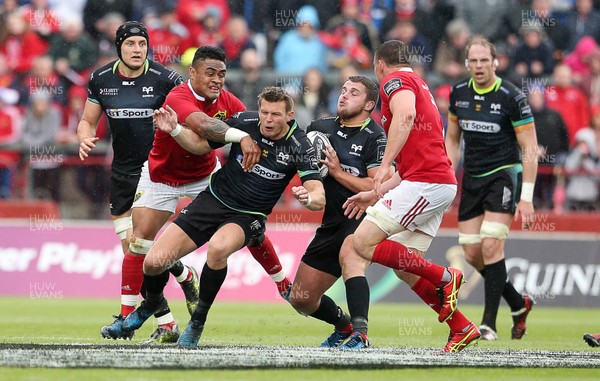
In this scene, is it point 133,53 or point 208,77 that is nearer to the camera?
point 208,77

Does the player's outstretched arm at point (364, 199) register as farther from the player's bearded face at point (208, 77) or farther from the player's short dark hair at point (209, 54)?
the player's short dark hair at point (209, 54)

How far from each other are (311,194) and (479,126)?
3443mm

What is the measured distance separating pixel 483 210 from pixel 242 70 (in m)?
7.81

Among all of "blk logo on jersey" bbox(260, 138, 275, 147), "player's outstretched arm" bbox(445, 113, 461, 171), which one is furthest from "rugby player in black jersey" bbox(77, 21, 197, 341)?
"player's outstretched arm" bbox(445, 113, 461, 171)

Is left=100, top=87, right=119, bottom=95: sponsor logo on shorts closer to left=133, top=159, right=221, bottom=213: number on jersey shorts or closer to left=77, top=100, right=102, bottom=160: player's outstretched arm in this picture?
left=77, top=100, right=102, bottom=160: player's outstretched arm

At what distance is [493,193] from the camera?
12008 millimetres

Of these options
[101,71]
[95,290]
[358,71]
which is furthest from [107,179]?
[101,71]

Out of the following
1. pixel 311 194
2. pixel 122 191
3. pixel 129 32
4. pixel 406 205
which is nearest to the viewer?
pixel 311 194

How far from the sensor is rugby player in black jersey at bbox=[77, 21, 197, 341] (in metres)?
11.0

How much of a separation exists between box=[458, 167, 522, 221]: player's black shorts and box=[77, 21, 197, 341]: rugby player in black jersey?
3179 millimetres

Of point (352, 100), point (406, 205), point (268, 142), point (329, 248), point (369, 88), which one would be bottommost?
point (329, 248)

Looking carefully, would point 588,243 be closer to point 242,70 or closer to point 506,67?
point 506,67

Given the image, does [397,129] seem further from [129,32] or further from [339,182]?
[129,32]

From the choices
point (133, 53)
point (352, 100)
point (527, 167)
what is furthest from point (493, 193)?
point (133, 53)
